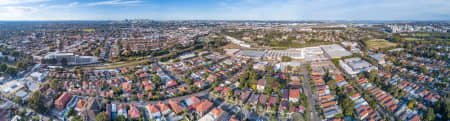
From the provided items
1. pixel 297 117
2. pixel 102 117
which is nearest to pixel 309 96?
pixel 297 117

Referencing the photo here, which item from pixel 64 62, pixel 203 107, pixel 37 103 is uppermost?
pixel 64 62

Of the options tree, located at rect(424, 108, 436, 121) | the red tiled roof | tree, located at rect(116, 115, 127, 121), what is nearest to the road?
tree, located at rect(424, 108, 436, 121)

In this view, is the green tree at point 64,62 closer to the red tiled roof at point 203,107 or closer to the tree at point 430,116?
the red tiled roof at point 203,107

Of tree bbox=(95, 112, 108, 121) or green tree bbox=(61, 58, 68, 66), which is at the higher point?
green tree bbox=(61, 58, 68, 66)

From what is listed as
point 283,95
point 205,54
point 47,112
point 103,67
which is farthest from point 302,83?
point 103,67

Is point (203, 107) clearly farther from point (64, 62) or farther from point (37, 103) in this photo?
point (64, 62)

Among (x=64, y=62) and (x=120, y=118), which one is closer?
(x=120, y=118)

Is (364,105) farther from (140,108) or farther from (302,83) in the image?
(140,108)

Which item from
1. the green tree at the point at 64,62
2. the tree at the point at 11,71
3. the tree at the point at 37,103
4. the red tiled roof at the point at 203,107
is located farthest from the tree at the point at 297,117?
the tree at the point at 11,71

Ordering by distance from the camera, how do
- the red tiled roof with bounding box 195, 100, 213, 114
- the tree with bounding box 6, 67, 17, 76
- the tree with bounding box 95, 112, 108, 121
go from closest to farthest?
the tree with bounding box 95, 112, 108, 121 → the red tiled roof with bounding box 195, 100, 213, 114 → the tree with bounding box 6, 67, 17, 76

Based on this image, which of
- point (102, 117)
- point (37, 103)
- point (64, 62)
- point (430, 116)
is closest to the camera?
point (102, 117)

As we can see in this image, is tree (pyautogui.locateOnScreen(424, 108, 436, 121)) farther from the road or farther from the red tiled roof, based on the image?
the red tiled roof

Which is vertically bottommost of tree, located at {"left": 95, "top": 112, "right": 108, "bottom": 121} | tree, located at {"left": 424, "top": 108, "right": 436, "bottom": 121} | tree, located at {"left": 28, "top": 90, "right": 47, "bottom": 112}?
tree, located at {"left": 424, "top": 108, "right": 436, "bottom": 121}

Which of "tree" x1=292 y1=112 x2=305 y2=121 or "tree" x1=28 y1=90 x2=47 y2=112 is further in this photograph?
"tree" x1=28 y1=90 x2=47 y2=112
